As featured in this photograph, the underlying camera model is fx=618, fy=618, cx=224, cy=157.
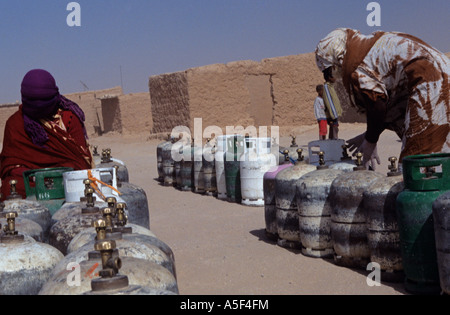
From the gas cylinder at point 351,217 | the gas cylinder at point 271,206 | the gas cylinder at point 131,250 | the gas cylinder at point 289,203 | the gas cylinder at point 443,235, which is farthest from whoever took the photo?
the gas cylinder at point 271,206

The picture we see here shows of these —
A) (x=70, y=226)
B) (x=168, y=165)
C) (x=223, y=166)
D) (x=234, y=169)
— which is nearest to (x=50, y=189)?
(x=70, y=226)

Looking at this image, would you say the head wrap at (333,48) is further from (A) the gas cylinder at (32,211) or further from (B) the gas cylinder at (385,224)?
(A) the gas cylinder at (32,211)

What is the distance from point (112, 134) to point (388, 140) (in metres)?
17.1

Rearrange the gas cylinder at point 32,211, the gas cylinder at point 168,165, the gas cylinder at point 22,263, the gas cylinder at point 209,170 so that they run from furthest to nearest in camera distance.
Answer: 1. the gas cylinder at point 168,165
2. the gas cylinder at point 209,170
3. the gas cylinder at point 32,211
4. the gas cylinder at point 22,263

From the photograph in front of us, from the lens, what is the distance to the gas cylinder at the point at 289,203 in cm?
580

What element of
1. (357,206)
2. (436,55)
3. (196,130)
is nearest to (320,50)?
(436,55)

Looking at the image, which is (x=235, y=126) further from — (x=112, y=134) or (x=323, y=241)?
(x=323, y=241)

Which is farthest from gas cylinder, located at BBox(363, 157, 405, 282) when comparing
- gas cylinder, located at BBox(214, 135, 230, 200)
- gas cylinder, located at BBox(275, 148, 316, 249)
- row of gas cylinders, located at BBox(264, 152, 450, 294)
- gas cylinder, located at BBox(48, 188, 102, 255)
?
gas cylinder, located at BBox(214, 135, 230, 200)

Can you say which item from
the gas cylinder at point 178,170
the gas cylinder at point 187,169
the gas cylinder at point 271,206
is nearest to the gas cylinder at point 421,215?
the gas cylinder at point 271,206

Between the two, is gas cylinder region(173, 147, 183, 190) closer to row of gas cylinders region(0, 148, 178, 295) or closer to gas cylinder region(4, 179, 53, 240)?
row of gas cylinders region(0, 148, 178, 295)

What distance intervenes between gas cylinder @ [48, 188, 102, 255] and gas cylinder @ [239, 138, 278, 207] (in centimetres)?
451

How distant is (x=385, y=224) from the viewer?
4.52 metres

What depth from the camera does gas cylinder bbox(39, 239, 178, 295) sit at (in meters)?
2.09

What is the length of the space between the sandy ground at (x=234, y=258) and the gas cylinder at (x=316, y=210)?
15 cm
